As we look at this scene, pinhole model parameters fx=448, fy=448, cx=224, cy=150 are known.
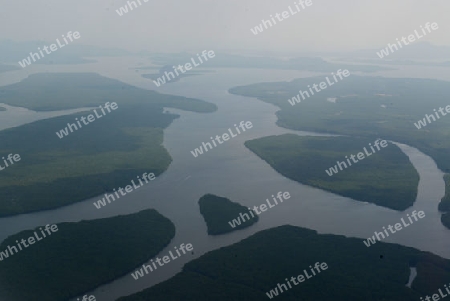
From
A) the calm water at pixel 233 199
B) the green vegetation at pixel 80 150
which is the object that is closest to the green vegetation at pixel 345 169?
the calm water at pixel 233 199

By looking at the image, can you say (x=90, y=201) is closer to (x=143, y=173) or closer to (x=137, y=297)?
(x=143, y=173)

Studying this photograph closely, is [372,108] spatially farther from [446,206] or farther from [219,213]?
[219,213]

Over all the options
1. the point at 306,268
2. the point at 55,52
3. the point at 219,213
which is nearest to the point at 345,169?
the point at 219,213

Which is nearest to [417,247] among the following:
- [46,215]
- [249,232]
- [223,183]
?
[249,232]

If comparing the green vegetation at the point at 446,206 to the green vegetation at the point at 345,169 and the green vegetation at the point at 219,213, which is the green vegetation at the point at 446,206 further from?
the green vegetation at the point at 219,213

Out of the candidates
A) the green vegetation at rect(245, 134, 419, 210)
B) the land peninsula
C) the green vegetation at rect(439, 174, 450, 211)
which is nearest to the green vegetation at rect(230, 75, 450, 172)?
the land peninsula

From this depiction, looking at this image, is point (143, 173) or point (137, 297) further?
point (143, 173)

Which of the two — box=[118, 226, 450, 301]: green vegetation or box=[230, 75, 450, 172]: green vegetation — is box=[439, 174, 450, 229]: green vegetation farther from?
box=[118, 226, 450, 301]: green vegetation
